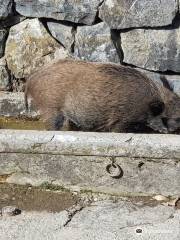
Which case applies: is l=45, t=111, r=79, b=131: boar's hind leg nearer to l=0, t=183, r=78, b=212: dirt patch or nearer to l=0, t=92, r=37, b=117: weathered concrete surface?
l=0, t=92, r=37, b=117: weathered concrete surface

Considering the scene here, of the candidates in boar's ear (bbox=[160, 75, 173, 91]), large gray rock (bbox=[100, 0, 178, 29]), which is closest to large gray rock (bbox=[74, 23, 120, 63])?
large gray rock (bbox=[100, 0, 178, 29])

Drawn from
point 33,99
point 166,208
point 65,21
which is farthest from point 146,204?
point 65,21

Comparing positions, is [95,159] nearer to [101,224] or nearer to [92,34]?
[101,224]

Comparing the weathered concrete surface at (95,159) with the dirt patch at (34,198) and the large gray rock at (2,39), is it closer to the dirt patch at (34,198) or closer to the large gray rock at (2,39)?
the dirt patch at (34,198)

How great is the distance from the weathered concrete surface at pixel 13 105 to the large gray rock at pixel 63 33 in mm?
606

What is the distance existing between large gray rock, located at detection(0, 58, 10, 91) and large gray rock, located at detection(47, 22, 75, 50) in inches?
22.3

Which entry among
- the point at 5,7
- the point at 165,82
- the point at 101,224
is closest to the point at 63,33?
the point at 5,7

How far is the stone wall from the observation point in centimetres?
606

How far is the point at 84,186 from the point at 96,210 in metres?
0.27

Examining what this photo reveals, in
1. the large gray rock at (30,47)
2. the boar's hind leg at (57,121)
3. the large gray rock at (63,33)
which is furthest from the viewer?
the large gray rock at (30,47)

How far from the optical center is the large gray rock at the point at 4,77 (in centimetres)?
669

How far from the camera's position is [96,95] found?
18.9 feet

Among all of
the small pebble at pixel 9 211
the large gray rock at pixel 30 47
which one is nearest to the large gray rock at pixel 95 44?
the large gray rock at pixel 30 47

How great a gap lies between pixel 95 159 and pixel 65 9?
1.68m
